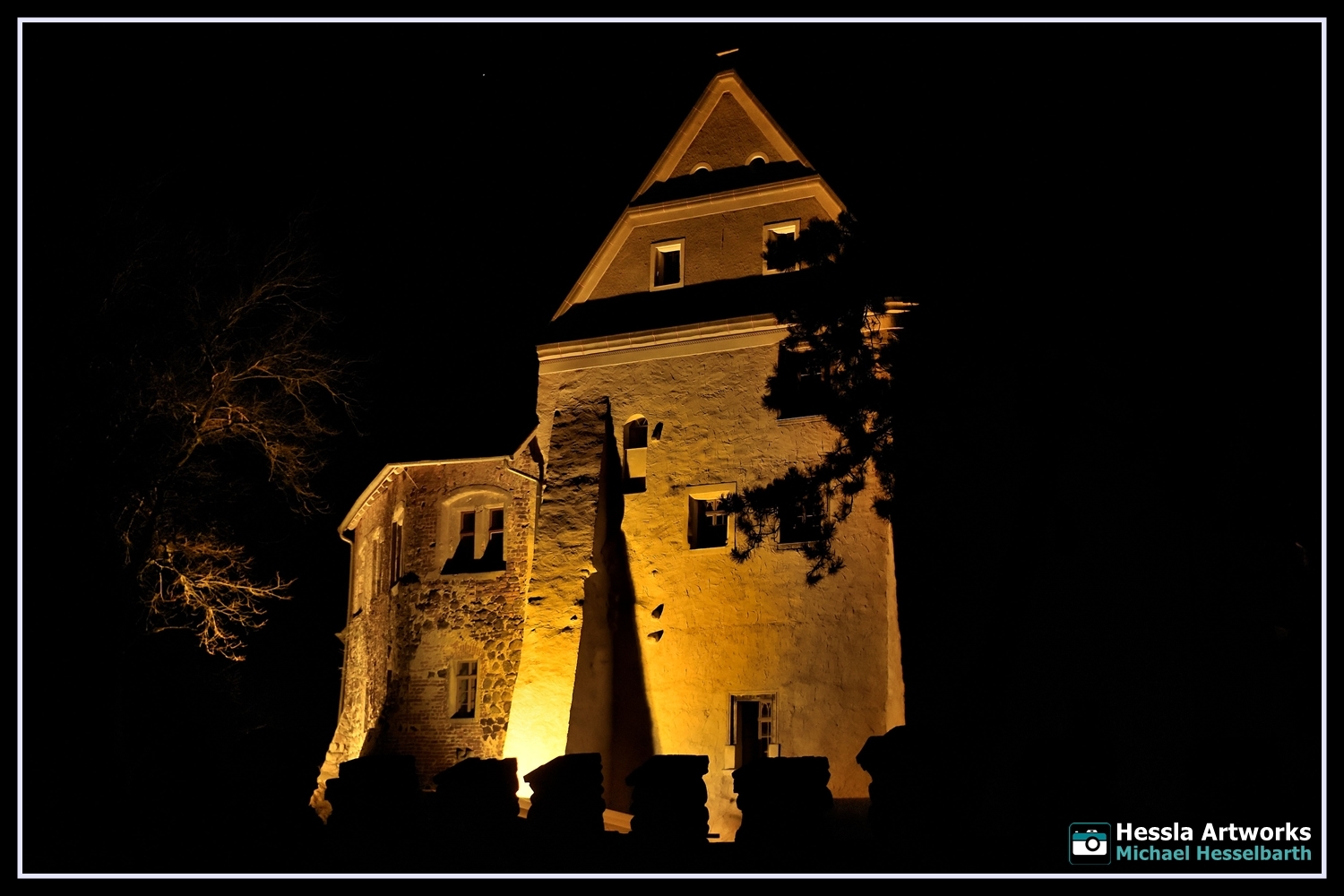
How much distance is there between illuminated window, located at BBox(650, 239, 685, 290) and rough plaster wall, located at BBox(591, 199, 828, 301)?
0.32 ft

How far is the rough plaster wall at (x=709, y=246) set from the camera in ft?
80.4

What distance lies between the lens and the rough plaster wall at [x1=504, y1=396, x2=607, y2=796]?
23.3 metres

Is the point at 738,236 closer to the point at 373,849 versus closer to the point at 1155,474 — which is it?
the point at 1155,474

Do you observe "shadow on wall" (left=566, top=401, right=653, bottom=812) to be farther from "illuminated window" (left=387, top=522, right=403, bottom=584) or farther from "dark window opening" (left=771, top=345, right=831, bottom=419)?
"illuminated window" (left=387, top=522, right=403, bottom=584)

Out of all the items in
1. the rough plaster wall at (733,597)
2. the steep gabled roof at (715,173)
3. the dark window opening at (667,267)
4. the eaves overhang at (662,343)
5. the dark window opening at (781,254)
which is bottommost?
the rough plaster wall at (733,597)

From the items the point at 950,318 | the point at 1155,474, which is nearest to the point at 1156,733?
the point at 1155,474

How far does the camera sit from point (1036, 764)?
15.4 metres

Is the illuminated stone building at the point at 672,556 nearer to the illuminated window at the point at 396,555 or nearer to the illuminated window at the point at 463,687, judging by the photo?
the illuminated window at the point at 463,687

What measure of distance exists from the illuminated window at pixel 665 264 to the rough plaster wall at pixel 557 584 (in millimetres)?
2143

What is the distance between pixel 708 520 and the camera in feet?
80.2

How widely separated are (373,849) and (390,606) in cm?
1044

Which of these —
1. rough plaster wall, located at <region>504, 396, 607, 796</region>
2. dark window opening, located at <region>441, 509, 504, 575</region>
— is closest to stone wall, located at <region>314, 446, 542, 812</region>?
dark window opening, located at <region>441, 509, 504, 575</region>

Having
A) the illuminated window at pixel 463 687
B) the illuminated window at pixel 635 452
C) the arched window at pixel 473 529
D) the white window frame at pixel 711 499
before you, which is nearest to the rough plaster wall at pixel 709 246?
the illuminated window at pixel 635 452

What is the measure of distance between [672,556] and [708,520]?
0.87 m
